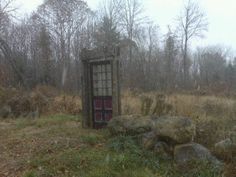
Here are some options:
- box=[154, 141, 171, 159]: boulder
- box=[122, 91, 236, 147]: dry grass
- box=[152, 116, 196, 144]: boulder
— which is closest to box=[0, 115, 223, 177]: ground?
box=[154, 141, 171, 159]: boulder

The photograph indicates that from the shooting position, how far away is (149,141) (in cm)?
650

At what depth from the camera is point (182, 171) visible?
5.44 m

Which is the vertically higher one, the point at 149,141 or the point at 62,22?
the point at 62,22

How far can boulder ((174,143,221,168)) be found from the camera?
18.1 feet

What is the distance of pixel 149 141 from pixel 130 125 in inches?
37.1

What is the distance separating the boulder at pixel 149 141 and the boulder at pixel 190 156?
59 cm

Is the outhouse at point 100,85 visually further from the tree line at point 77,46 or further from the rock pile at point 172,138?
the tree line at point 77,46

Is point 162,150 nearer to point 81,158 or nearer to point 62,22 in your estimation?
point 81,158

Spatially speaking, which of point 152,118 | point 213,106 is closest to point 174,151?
point 152,118

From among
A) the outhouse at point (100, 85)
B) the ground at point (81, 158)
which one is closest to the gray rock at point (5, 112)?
the ground at point (81, 158)

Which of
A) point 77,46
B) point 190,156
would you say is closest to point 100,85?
point 190,156

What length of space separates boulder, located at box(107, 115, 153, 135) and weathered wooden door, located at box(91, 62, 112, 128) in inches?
47.7

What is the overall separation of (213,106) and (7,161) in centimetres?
728

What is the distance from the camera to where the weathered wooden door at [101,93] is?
8867 millimetres
